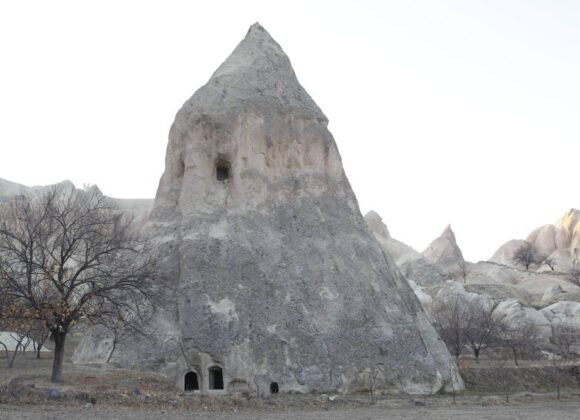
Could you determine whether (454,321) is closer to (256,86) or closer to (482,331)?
(482,331)

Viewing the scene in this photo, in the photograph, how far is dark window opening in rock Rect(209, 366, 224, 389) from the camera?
22.5m

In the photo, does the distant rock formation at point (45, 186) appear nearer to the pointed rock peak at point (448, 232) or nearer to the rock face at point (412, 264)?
the rock face at point (412, 264)

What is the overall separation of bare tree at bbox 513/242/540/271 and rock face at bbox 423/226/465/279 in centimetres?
1141

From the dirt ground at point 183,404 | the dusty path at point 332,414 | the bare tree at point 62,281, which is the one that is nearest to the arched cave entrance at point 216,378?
the dirt ground at point 183,404

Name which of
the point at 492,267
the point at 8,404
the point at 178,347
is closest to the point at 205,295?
the point at 178,347

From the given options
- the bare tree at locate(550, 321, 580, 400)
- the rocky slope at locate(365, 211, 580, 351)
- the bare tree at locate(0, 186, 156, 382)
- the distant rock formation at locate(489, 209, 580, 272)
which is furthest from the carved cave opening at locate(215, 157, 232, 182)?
the distant rock formation at locate(489, 209, 580, 272)

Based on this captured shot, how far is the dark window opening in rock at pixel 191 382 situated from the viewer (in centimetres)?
2283

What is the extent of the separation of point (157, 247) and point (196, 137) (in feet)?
15.4

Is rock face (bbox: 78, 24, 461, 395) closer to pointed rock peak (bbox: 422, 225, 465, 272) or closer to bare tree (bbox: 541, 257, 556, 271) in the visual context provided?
pointed rock peak (bbox: 422, 225, 465, 272)

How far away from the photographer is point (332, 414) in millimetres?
18438

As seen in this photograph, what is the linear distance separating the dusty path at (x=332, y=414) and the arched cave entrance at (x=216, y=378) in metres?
4.33

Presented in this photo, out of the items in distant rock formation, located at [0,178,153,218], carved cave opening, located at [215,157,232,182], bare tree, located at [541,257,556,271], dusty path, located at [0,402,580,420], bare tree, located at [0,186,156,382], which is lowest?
dusty path, located at [0,402,580,420]

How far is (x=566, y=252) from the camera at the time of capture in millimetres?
97812

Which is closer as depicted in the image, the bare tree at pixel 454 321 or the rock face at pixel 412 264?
the bare tree at pixel 454 321
